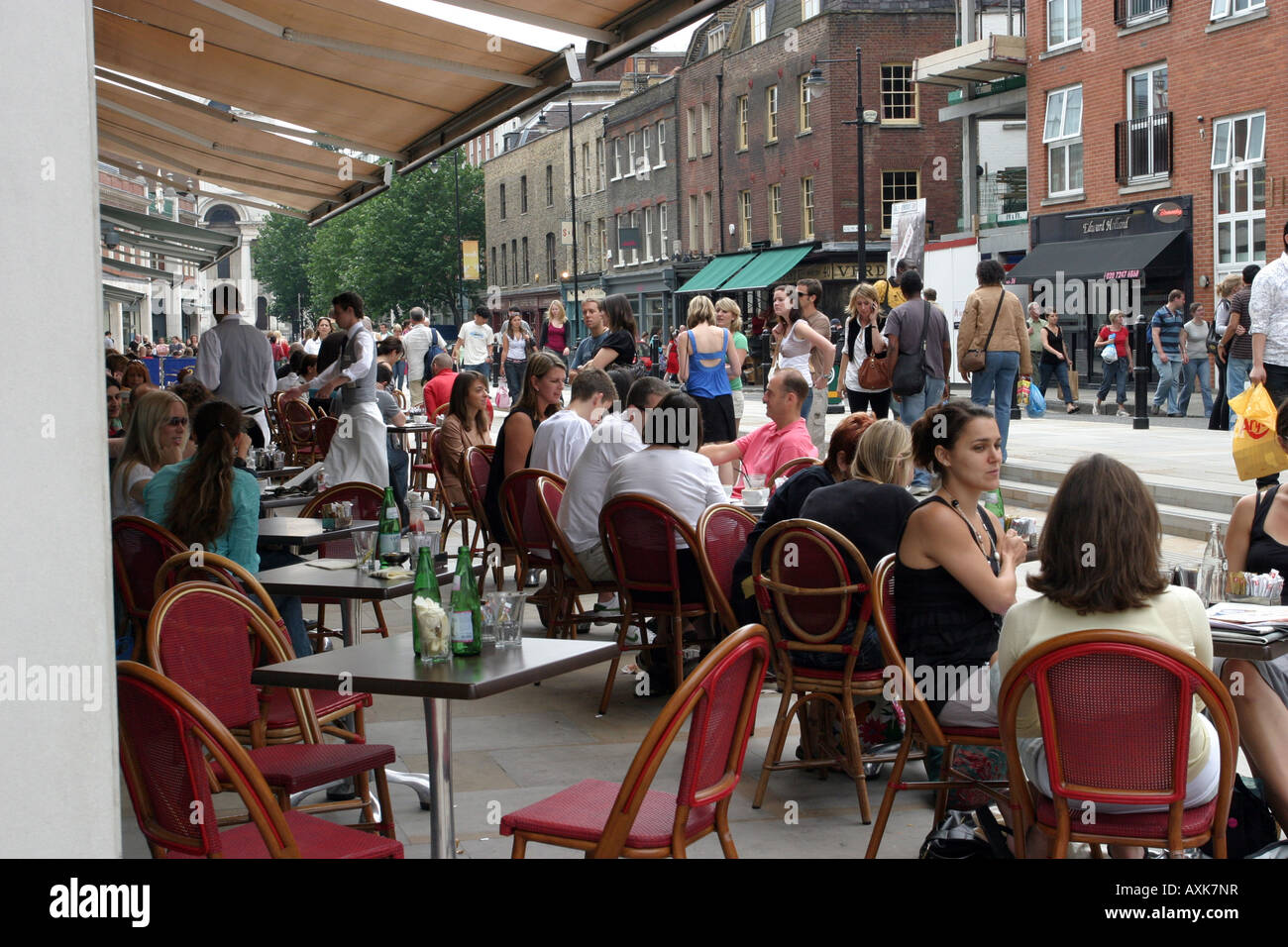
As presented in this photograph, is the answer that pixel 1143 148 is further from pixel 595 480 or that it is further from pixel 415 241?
pixel 415 241

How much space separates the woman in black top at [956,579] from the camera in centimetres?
425

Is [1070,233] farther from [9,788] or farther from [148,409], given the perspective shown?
[9,788]

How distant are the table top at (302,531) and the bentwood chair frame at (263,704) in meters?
1.83

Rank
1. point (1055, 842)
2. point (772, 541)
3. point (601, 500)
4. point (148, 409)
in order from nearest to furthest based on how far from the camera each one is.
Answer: point (1055, 842)
point (772, 541)
point (148, 409)
point (601, 500)

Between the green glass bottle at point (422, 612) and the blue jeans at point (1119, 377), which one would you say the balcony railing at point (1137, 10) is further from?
the green glass bottle at point (422, 612)

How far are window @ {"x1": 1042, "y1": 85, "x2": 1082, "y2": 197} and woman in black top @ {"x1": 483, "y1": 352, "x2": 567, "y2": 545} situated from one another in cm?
2311

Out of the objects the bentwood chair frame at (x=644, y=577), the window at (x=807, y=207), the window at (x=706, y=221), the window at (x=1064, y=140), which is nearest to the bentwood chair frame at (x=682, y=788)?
the bentwood chair frame at (x=644, y=577)

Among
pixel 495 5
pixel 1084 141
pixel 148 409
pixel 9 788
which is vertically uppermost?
pixel 1084 141

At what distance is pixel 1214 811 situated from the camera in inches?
135

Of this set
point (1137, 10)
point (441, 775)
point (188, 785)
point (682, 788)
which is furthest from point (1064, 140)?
point (188, 785)

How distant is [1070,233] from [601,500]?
24.3 m

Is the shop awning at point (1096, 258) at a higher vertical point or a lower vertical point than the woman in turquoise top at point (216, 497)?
higher

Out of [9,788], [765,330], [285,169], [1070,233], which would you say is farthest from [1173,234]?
[9,788]
